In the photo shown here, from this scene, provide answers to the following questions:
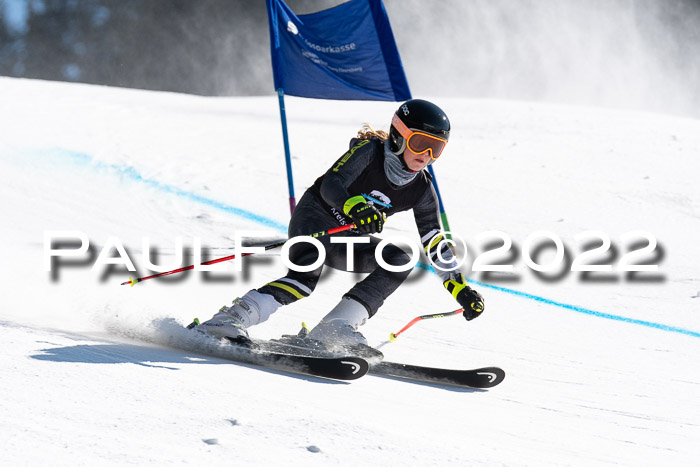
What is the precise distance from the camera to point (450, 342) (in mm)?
3881

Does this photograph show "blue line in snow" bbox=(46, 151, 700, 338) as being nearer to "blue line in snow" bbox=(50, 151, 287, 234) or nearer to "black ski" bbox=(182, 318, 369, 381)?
"blue line in snow" bbox=(50, 151, 287, 234)

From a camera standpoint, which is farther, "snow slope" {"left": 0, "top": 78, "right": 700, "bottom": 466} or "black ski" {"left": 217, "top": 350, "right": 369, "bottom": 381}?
"black ski" {"left": 217, "top": 350, "right": 369, "bottom": 381}

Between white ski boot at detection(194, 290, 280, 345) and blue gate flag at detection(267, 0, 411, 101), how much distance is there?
2.74m

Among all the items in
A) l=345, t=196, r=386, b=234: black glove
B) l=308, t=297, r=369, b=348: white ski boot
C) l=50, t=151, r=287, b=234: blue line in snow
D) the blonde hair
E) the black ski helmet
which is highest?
l=50, t=151, r=287, b=234: blue line in snow

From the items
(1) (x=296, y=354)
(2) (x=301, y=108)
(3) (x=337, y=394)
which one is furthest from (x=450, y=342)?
(2) (x=301, y=108)

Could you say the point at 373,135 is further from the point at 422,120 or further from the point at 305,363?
the point at 305,363

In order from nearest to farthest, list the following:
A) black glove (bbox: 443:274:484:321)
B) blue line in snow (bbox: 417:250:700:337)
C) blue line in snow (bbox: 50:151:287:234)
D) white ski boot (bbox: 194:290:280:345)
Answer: white ski boot (bbox: 194:290:280:345) < black glove (bbox: 443:274:484:321) < blue line in snow (bbox: 417:250:700:337) < blue line in snow (bbox: 50:151:287:234)

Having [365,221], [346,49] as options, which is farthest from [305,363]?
[346,49]

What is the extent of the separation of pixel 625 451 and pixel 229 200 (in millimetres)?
4600

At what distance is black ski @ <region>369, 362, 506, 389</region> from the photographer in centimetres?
304

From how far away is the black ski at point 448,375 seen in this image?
3043 mm

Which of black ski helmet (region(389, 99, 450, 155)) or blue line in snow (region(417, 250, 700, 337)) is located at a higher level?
black ski helmet (region(389, 99, 450, 155))

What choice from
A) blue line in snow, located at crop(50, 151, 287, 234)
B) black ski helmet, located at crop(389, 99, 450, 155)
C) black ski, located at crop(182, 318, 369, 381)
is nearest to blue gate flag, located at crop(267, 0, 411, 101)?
blue line in snow, located at crop(50, 151, 287, 234)

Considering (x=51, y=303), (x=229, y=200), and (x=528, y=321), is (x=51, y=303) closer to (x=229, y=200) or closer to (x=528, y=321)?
(x=528, y=321)
